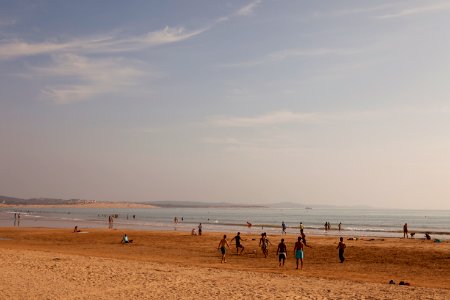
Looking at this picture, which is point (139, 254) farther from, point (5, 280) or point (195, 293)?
point (195, 293)

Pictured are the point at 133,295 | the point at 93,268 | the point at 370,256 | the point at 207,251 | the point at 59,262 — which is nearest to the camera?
the point at 133,295

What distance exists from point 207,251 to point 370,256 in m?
11.5

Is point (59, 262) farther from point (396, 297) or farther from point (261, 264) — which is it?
point (396, 297)

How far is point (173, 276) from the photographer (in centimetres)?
1966

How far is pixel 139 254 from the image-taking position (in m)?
30.8

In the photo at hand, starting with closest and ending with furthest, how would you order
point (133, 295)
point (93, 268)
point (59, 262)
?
point (133, 295) < point (93, 268) < point (59, 262)

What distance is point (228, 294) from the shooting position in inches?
623

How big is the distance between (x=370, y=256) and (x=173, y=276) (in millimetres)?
15323

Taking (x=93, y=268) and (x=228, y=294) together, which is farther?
(x=93, y=268)

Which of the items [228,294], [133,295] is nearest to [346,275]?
[228,294]

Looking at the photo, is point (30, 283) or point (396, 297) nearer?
point (396, 297)

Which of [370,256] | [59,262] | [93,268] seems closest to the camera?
[93,268]

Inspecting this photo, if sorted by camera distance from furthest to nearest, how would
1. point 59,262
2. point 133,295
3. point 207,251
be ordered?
1. point 207,251
2. point 59,262
3. point 133,295

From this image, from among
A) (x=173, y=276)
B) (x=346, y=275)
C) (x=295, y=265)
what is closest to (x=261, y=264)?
(x=295, y=265)
